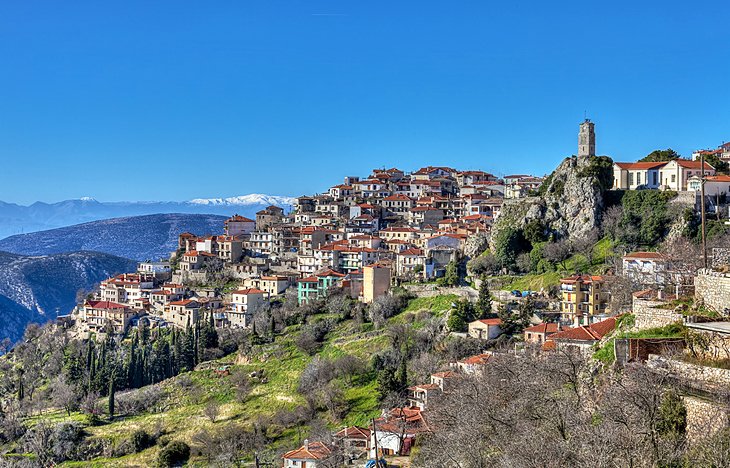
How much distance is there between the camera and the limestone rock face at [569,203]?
190 feet

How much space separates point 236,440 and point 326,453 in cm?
1114

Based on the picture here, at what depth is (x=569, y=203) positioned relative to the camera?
59.2 meters

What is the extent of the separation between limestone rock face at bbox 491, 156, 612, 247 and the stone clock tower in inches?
52.7

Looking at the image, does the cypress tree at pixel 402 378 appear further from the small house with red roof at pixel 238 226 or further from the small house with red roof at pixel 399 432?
the small house with red roof at pixel 238 226

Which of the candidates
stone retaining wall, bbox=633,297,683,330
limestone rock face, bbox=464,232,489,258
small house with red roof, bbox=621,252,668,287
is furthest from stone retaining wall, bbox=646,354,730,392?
limestone rock face, bbox=464,232,489,258

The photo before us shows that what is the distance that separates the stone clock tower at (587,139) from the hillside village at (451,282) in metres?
0.13

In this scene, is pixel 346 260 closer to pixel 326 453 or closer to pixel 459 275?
pixel 459 275

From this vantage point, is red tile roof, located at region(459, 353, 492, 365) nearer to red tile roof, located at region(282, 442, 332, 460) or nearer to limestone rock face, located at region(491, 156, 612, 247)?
red tile roof, located at region(282, 442, 332, 460)

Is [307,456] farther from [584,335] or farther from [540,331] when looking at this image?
[540,331]

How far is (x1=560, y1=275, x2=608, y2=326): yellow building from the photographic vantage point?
47.6 metres

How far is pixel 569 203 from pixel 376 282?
16.2 meters

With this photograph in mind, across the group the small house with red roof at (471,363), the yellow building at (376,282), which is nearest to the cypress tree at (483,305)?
the small house with red roof at (471,363)

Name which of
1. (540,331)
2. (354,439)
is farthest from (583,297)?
(354,439)

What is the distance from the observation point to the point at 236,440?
4525 centimetres
